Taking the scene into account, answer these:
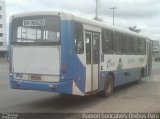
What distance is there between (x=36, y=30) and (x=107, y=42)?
3796 millimetres

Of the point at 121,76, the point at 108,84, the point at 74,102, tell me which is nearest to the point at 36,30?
the point at 74,102

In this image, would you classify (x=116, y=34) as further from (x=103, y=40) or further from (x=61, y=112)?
(x=61, y=112)

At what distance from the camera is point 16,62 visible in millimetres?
13023

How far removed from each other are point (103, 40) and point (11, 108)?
15.7 ft

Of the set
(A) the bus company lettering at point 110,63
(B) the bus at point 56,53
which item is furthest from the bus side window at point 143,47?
(B) the bus at point 56,53

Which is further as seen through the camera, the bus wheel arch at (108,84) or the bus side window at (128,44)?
the bus side window at (128,44)

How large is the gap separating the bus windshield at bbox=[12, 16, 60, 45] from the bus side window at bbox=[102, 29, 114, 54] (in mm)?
3205

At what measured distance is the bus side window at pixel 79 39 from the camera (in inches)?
498

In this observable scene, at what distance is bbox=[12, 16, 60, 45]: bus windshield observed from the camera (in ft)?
40.6

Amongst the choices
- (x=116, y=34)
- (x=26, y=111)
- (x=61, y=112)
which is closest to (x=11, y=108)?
(x=26, y=111)

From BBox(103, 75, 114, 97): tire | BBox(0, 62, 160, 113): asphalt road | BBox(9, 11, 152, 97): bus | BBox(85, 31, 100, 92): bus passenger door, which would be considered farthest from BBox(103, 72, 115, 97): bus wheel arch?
BBox(85, 31, 100, 92): bus passenger door

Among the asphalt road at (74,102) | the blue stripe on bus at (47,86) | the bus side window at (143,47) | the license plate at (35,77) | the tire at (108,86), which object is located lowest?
the asphalt road at (74,102)

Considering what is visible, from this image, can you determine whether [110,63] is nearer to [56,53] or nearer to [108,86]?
[108,86]

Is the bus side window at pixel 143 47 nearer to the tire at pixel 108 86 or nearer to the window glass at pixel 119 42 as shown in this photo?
the window glass at pixel 119 42
